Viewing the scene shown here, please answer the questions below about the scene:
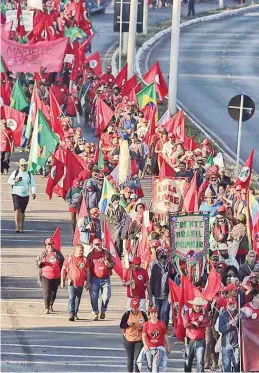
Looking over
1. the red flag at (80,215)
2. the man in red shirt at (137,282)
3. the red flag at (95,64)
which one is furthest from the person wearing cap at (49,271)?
the red flag at (95,64)

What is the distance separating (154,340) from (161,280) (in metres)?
2.91

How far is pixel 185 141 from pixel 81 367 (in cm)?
1379

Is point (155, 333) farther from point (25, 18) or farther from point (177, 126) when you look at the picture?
point (25, 18)

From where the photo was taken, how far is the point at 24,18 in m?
52.8

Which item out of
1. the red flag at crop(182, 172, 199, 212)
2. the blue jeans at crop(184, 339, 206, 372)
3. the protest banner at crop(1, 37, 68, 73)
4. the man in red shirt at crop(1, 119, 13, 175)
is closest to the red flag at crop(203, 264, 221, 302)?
the blue jeans at crop(184, 339, 206, 372)

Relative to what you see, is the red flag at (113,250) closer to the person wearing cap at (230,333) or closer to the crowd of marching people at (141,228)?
the crowd of marching people at (141,228)

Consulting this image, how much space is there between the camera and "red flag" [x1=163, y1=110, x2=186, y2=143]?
38.6 m

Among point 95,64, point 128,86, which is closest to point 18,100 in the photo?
point 128,86

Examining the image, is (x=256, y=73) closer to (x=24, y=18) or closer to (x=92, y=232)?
(x=24, y=18)

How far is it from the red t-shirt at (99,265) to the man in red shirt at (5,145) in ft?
39.6

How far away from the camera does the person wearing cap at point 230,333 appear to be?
2403 centimetres

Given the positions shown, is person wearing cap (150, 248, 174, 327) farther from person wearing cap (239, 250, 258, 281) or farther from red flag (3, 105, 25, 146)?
red flag (3, 105, 25, 146)

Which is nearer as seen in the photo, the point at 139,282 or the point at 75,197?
the point at 139,282

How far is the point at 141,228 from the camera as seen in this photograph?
29.0 metres
